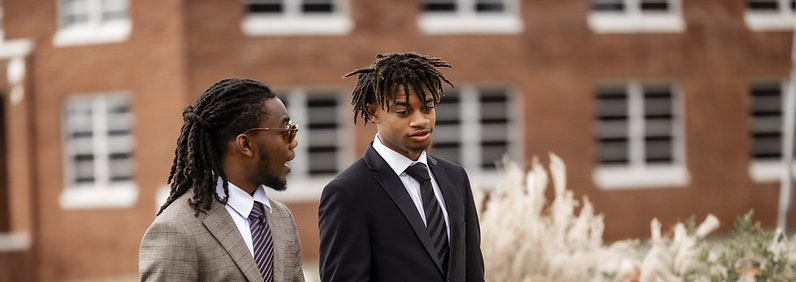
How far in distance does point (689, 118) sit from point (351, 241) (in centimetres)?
1463

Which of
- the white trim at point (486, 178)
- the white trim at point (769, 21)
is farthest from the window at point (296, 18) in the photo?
the white trim at point (769, 21)

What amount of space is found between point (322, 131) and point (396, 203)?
1225 centimetres

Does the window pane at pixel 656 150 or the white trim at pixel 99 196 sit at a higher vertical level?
the window pane at pixel 656 150

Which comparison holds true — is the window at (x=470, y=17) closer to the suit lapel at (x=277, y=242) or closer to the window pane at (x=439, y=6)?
the window pane at (x=439, y=6)

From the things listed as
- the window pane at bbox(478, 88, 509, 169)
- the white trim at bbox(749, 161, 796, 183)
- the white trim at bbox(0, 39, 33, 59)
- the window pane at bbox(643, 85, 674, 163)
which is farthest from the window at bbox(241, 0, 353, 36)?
the white trim at bbox(749, 161, 796, 183)

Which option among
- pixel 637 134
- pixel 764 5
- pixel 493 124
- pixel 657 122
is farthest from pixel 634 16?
pixel 493 124

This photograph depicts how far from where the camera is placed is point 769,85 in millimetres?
17594

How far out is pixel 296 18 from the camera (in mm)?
15352

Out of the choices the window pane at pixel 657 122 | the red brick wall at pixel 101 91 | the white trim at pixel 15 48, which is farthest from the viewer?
the window pane at pixel 657 122

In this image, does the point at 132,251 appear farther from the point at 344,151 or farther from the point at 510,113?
the point at 510,113

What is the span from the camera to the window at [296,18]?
596 inches

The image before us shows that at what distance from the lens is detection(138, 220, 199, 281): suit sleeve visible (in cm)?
277

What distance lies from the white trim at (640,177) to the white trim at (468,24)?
292 centimetres

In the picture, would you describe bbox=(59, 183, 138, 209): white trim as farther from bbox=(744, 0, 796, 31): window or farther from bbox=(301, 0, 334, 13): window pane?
bbox=(744, 0, 796, 31): window
